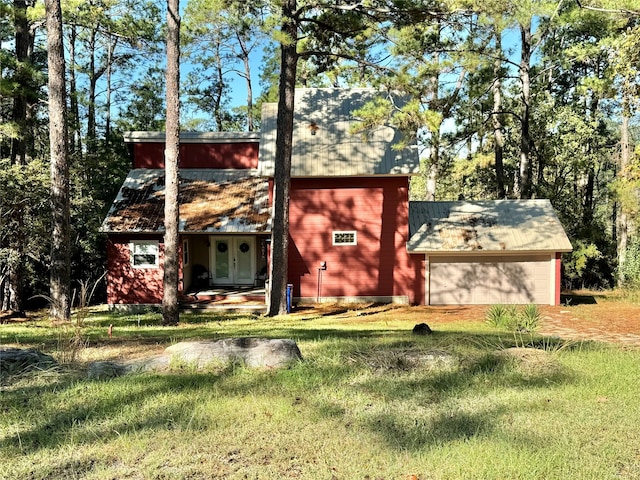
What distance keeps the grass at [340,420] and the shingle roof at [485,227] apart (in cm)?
1099

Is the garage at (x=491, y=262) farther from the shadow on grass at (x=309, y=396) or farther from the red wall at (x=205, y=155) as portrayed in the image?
the shadow on grass at (x=309, y=396)

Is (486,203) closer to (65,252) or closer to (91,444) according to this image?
(65,252)

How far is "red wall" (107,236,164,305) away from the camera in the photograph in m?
18.5

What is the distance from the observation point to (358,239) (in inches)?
711

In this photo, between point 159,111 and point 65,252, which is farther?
point 159,111

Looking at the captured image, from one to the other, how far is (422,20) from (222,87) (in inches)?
933

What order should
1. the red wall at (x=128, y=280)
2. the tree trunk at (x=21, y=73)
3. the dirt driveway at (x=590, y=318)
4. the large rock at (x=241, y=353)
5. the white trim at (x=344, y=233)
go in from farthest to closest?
the red wall at (x=128, y=280) → the white trim at (x=344, y=233) → the tree trunk at (x=21, y=73) → the dirt driveway at (x=590, y=318) → the large rock at (x=241, y=353)

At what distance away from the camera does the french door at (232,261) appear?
19.9m

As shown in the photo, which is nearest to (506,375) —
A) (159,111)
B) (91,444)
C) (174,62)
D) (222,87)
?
(91,444)

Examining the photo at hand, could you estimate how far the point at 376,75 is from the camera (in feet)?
49.5

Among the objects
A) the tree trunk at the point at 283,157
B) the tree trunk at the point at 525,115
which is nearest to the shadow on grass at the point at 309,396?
the tree trunk at the point at 283,157

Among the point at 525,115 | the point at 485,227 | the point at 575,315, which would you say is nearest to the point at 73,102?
the point at 485,227

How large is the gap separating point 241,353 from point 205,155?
16264mm

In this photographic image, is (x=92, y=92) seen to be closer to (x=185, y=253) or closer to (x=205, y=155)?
(x=205, y=155)
